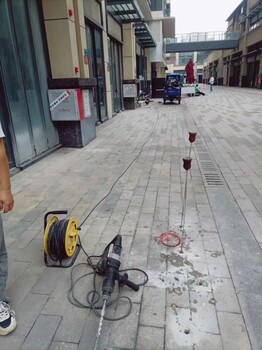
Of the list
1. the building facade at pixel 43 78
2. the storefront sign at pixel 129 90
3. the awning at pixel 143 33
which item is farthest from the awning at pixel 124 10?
the storefront sign at pixel 129 90

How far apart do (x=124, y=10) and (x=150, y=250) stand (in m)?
11.3

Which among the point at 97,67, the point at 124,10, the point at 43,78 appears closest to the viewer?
the point at 43,78

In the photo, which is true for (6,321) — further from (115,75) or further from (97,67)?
(115,75)

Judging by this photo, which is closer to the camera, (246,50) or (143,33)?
(143,33)

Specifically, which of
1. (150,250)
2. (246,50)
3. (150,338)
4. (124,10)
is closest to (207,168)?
(150,250)

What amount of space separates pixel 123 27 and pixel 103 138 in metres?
8.23

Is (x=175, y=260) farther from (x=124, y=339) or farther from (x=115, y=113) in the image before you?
(x=115, y=113)

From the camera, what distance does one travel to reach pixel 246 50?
3266cm

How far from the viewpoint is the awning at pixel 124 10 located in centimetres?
951

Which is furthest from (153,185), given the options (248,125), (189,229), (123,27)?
(123,27)

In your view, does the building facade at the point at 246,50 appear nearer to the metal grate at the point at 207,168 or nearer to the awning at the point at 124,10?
the awning at the point at 124,10

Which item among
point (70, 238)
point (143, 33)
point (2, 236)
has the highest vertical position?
point (143, 33)

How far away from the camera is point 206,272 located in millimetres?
2193

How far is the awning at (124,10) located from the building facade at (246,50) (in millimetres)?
21529
